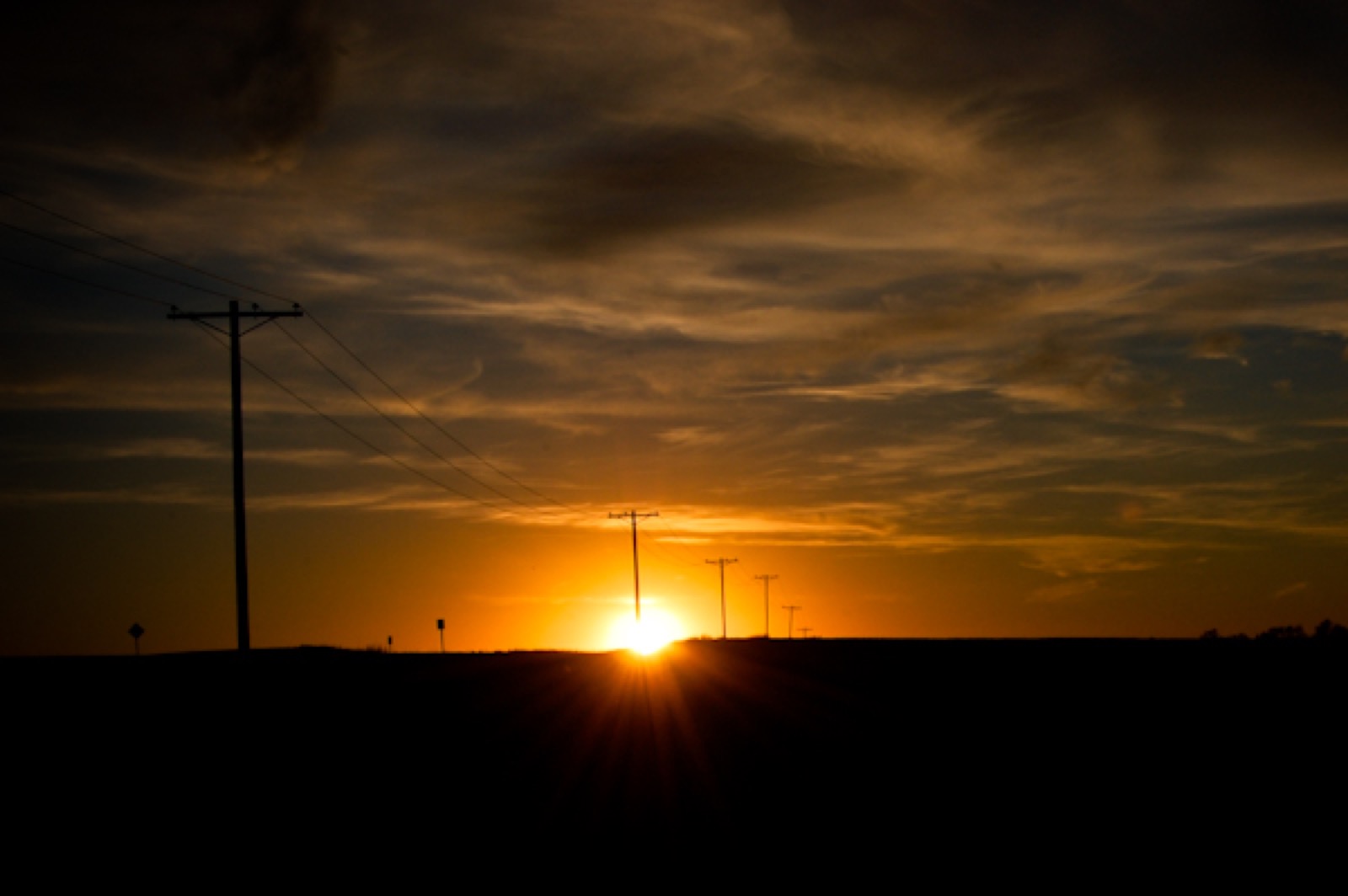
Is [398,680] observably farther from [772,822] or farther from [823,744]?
[772,822]

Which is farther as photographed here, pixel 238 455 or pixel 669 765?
pixel 238 455

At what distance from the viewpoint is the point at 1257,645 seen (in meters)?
48.2

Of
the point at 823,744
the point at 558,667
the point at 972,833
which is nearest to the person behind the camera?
the point at 972,833

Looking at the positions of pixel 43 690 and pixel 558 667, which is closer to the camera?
pixel 43 690

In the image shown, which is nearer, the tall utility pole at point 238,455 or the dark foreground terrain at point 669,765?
the dark foreground terrain at point 669,765

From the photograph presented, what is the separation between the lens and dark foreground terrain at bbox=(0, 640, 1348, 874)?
1257 centimetres

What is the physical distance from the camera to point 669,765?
17.8m

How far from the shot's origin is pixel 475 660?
161 ft

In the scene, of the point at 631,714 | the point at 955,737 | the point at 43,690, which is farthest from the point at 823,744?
the point at 43,690

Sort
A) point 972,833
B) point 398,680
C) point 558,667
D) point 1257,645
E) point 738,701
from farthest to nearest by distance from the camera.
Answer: point 1257,645
point 558,667
point 398,680
point 738,701
point 972,833

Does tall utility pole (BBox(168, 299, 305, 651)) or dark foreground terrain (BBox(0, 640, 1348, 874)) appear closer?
dark foreground terrain (BBox(0, 640, 1348, 874))

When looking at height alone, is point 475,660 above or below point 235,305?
below

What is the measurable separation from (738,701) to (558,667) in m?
15.7

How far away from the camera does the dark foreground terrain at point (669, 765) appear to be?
12.6 metres
